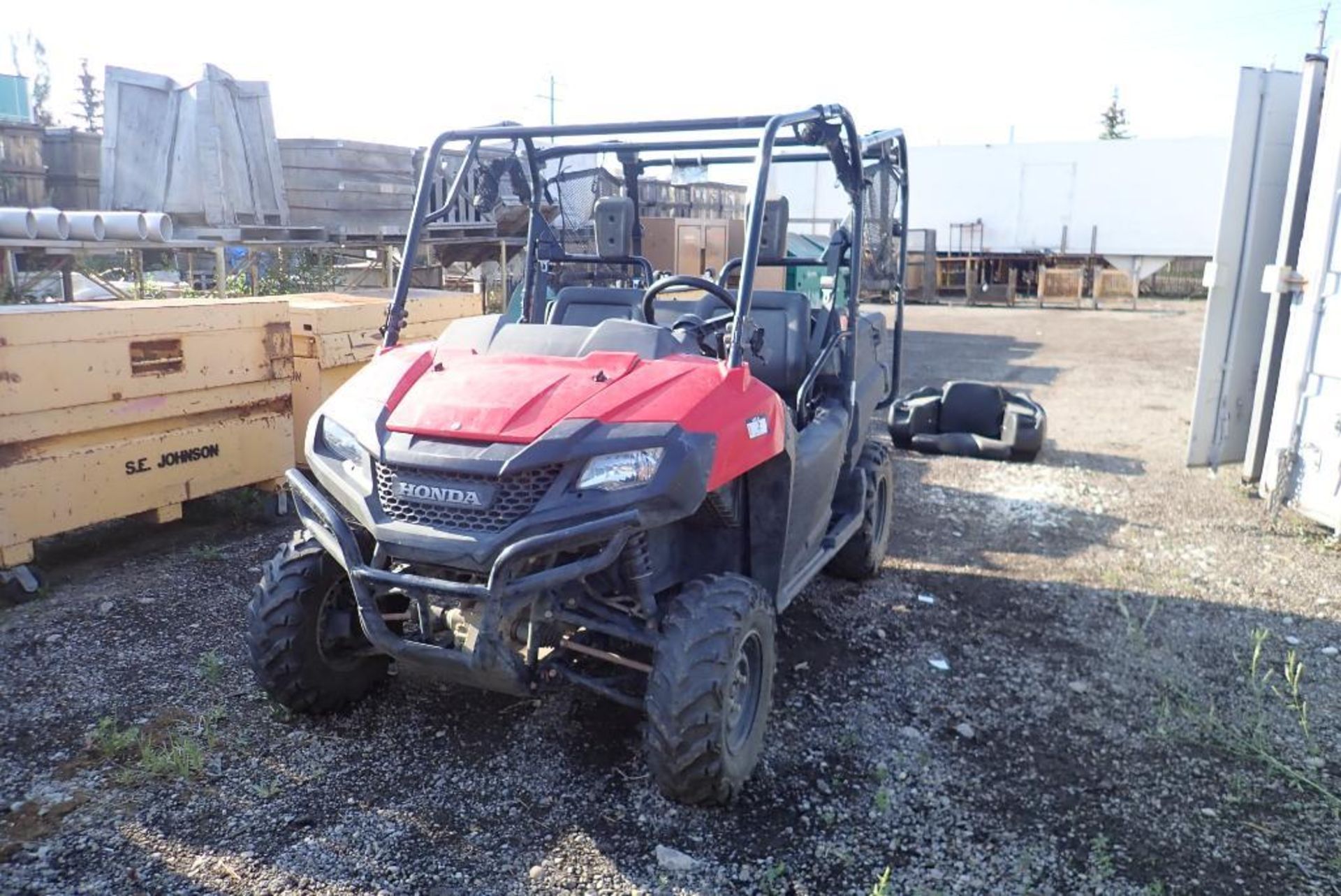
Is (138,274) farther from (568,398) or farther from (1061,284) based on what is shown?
(1061,284)

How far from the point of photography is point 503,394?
301 centimetres

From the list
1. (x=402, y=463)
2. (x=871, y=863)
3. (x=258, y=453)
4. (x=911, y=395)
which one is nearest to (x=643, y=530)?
(x=402, y=463)

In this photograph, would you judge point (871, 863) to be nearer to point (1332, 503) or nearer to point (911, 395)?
point (1332, 503)

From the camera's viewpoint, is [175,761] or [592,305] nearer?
[175,761]

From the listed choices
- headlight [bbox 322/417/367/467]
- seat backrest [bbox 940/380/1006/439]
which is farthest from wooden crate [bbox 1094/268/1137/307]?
headlight [bbox 322/417/367/467]

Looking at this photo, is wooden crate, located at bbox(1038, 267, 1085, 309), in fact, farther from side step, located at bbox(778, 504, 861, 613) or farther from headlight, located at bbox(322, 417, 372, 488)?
headlight, located at bbox(322, 417, 372, 488)

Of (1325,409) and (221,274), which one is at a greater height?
(221,274)

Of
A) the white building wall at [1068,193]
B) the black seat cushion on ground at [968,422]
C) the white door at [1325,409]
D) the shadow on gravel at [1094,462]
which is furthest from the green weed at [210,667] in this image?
the white building wall at [1068,193]

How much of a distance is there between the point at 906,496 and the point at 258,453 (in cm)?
418

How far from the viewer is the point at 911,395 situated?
338 inches

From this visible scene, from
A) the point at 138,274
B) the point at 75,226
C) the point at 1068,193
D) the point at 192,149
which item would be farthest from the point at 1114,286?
the point at 75,226

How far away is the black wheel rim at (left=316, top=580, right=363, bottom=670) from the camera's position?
3525mm

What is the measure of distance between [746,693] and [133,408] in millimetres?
3729

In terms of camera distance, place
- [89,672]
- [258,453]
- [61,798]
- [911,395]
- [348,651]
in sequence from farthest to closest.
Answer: [911,395] < [258,453] < [89,672] < [348,651] < [61,798]
